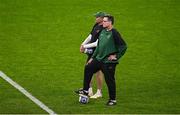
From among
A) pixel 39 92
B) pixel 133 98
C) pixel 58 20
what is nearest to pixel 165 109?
pixel 133 98

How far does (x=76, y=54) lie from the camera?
69.2 ft

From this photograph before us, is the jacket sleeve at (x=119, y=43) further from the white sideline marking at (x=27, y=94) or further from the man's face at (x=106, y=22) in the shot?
the white sideline marking at (x=27, y=94)

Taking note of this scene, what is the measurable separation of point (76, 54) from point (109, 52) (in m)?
5.59

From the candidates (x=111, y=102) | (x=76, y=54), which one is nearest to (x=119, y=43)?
(x=111, y=102)

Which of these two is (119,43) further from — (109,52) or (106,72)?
(106,72)

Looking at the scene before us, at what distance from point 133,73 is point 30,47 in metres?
4.02

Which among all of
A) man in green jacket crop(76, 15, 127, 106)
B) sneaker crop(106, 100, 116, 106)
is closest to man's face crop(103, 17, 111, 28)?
man in green jacket crop(76, 15, 127, 106)

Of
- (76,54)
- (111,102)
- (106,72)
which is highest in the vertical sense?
(106,72)

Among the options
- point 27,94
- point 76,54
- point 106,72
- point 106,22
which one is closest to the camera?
point 106,22

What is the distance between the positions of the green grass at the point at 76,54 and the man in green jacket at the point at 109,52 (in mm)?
675

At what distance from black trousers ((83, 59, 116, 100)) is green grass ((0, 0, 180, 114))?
43 centimetres

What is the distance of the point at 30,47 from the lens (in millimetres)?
21469

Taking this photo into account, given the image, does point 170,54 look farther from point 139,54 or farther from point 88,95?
point 88,95

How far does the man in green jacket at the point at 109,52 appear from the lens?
15.5m
